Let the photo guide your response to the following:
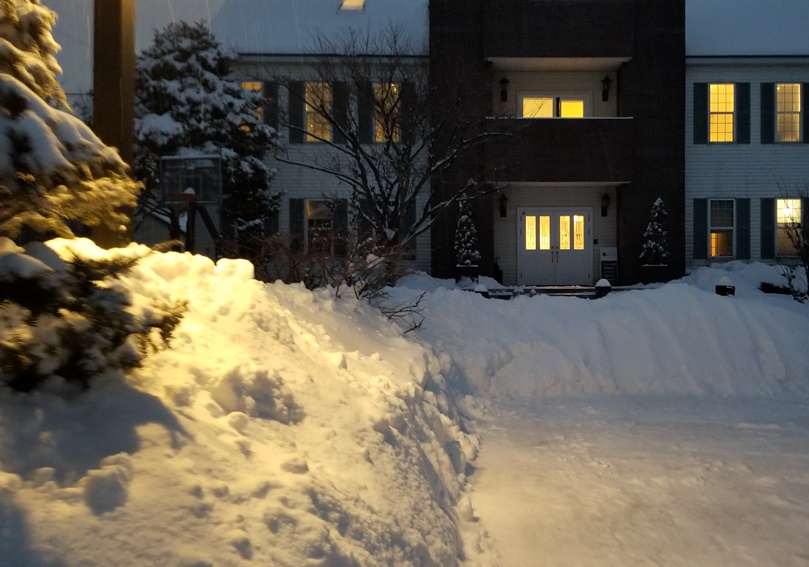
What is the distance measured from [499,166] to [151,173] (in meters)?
9.62

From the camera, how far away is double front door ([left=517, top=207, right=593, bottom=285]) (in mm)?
23062

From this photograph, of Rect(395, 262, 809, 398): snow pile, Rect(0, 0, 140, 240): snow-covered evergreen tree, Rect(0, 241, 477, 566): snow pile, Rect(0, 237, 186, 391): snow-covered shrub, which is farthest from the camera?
Rect(395, 262, 809, 398): snow pile

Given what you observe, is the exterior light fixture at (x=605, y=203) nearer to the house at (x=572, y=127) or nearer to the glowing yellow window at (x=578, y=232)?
the house at (x=572, y=127)

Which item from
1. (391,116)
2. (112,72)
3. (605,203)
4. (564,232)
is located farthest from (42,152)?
(605,203)

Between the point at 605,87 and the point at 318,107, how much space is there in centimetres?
995

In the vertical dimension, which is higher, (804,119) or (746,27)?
(746,27)

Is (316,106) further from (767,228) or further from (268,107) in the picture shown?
(767,228)

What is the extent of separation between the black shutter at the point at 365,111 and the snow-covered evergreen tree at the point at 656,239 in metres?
8.74

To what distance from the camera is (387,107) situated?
58.2ft

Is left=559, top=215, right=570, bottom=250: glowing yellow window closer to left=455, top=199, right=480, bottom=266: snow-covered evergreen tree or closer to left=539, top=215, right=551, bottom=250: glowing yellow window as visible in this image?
left=539, top=215, right=551, bottom=250: glowing yellow window

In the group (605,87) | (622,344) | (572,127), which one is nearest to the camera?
(622,344)

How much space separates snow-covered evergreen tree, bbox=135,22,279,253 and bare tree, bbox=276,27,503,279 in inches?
56.5

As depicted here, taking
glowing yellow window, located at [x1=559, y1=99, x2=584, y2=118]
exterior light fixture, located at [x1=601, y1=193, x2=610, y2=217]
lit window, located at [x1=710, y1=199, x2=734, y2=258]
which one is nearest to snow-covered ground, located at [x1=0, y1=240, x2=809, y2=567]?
exterior light fixture, located at [x1=601, y1=193, x2=610, y2=217]

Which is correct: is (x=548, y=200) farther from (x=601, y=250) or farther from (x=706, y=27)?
(x=706, y=27)
